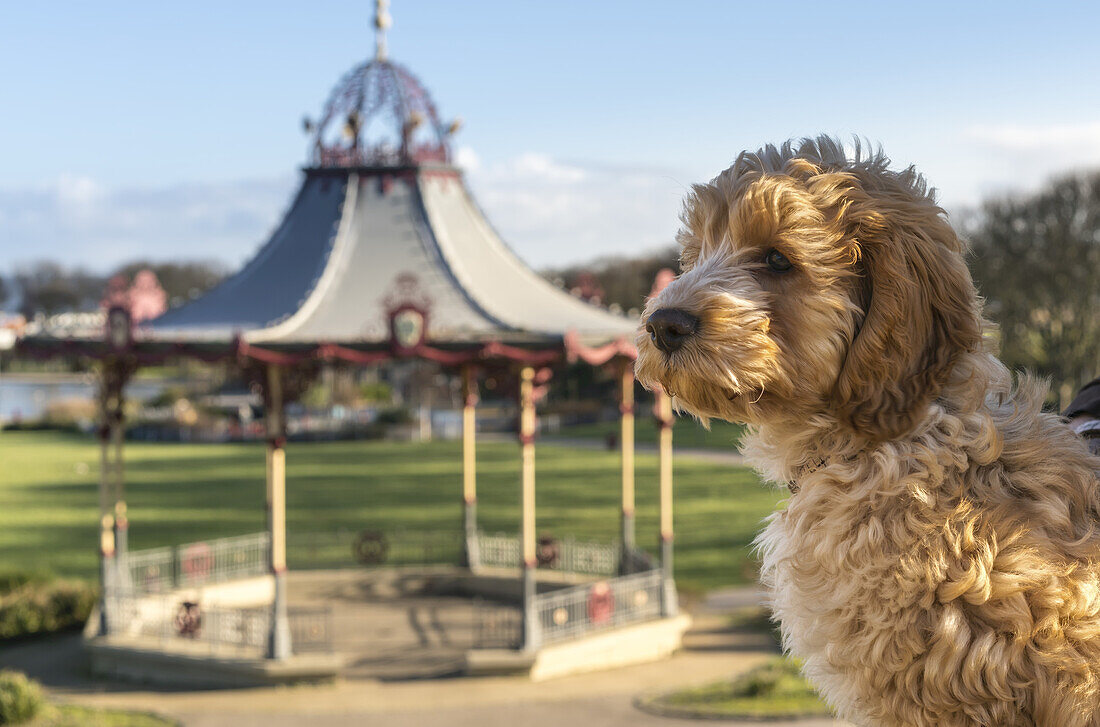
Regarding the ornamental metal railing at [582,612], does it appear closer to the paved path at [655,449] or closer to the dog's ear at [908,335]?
the dog's ear at [908,335]

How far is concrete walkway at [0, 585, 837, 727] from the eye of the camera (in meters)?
13.9

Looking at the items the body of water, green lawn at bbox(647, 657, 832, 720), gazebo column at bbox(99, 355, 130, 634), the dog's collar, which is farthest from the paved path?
the dog's collar

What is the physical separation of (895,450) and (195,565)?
63.8 ft

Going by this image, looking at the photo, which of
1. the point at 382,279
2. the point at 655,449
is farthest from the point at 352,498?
the point at 382,279

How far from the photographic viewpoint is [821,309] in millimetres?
1701

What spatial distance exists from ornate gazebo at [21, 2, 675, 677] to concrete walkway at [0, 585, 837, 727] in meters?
0.99

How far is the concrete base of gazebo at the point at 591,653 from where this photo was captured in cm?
1544

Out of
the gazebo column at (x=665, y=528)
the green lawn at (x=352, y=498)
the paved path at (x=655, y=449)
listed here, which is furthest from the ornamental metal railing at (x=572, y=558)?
the paved path at (x=655, y=449)

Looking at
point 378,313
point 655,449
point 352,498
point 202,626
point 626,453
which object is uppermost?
point 378,313

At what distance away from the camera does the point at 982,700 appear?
1.64 meters

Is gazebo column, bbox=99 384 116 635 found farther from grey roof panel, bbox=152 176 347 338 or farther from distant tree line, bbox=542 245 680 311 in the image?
distant tree line, bbox=542 245 680 311

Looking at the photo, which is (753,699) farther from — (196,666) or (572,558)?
(196,666)

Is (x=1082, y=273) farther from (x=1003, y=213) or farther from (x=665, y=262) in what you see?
(x=665, y=262)

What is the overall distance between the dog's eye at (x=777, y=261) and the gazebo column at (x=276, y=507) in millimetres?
14642
